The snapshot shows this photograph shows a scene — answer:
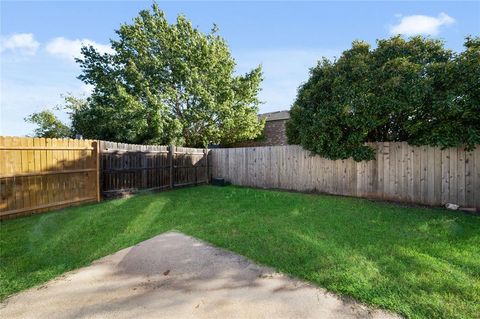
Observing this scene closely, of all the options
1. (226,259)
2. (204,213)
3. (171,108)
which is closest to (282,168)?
(204,213)

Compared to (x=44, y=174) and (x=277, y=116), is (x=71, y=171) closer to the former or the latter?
(x=44, y=174)

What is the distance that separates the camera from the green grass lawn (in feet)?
8.66

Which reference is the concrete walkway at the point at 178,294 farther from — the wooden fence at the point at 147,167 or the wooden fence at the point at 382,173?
the wooden fence at the point at 382,173

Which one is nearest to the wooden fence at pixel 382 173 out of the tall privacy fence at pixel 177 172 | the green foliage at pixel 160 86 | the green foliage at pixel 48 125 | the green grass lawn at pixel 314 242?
the tall privacy fence at pixel 177 172

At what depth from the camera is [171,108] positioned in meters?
14.4

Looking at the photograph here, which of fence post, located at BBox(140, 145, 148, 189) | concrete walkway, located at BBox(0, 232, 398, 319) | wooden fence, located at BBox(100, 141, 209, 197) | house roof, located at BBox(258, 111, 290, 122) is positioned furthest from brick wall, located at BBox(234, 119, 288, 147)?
concrete walkway, located at BBox(0, 232, 398, 319)

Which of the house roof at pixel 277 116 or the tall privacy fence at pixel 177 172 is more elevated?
the house roof at pixel 277 116

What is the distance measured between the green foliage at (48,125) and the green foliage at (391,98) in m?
22.1

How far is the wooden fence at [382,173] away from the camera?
634cm

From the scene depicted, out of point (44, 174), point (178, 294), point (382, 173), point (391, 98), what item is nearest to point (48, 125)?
point (44, 174)

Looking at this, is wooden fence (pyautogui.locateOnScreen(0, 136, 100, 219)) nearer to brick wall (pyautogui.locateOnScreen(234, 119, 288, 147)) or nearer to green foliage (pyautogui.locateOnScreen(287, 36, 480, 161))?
green foliage (pyautogui.locateOnScreen(287, 36, 480, 161))

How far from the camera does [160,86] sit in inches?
545

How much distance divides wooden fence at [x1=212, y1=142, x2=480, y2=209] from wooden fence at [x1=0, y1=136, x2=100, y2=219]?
5.94 m

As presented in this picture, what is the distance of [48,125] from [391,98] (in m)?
25.9
